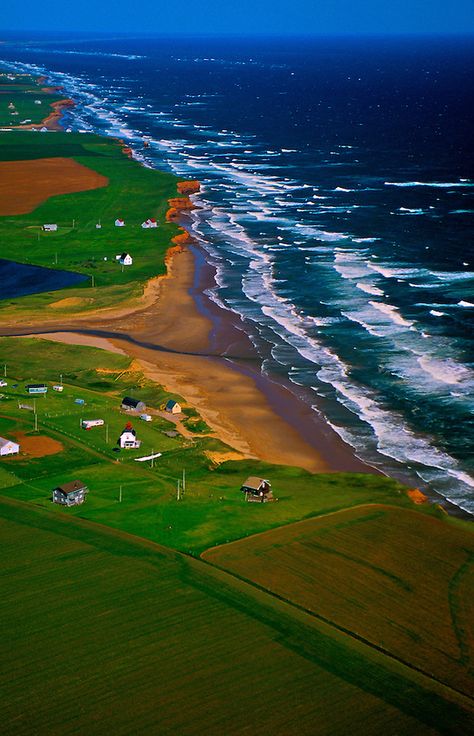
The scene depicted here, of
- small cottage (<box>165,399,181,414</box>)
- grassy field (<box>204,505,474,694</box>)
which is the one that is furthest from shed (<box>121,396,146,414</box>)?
grassy field (<box>204,505,474,694</box>)

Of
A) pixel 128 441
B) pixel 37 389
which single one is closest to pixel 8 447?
pixel 128 441

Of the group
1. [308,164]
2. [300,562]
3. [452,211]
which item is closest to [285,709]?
[300,562]

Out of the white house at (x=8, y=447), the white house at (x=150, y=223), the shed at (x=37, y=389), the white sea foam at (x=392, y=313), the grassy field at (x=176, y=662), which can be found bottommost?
the grassy field at (x=176, y=662)

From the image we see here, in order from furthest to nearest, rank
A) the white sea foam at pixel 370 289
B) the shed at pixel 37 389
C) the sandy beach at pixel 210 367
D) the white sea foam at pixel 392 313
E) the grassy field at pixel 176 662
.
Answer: the white sea foam at pixel 370 289, the white sea foam at pixel 392 313, the shed at pixel 37 389, the sandy beach at pixel 210 367, the grassy field at pixel 176 662

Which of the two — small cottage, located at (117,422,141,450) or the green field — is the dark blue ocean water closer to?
the green field

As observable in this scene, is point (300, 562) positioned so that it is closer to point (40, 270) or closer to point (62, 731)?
point (62, 731)

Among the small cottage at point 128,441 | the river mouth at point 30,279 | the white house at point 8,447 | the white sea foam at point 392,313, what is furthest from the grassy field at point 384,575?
the river mouth at point 30,279

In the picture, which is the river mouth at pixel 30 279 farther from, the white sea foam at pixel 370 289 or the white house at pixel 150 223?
the white sea foam at pixel 370 289
